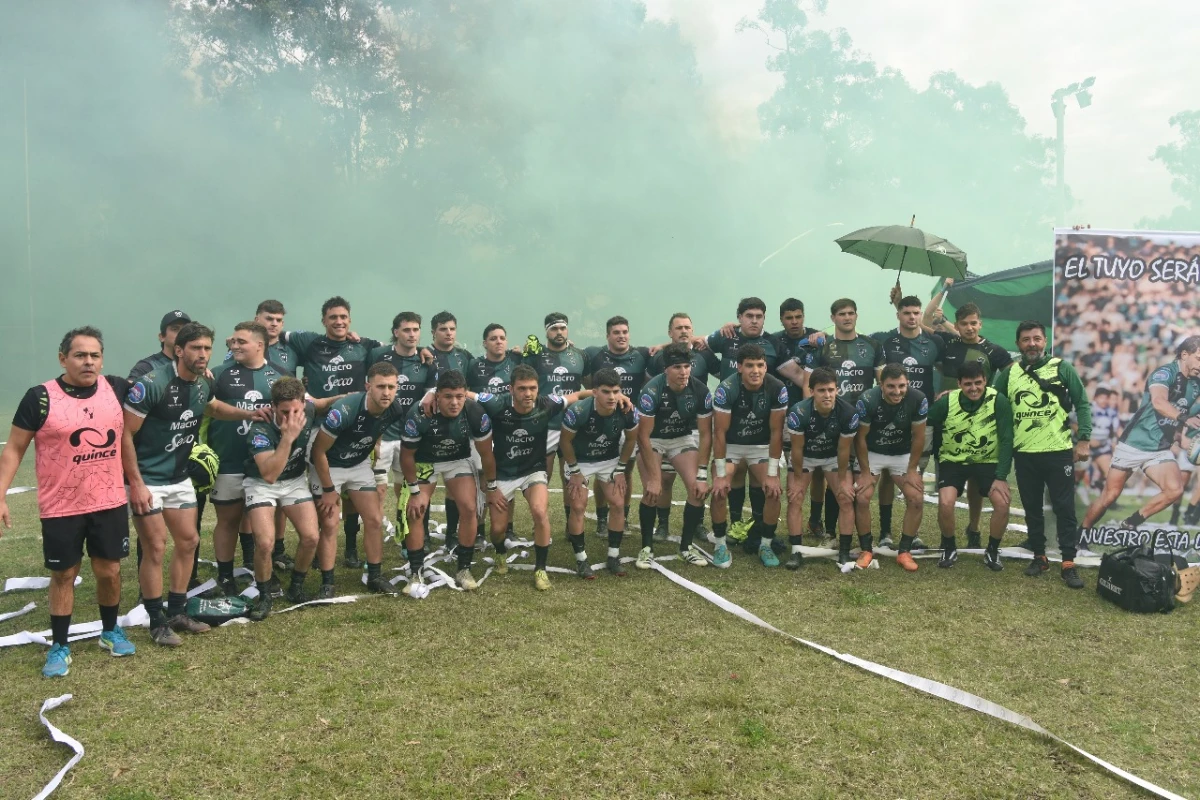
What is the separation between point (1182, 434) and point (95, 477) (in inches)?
379

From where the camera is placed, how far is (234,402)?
661cm

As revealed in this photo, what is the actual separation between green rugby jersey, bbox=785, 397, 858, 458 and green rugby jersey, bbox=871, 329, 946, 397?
4.47 ft

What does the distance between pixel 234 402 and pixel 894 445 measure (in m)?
6.51

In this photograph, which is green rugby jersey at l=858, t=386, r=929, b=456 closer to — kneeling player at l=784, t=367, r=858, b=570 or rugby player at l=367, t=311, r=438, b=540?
kneeling player at l=784, t=367, r=858, b=570

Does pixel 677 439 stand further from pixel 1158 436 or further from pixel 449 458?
pixel 1158 436

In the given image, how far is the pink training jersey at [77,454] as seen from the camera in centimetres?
501

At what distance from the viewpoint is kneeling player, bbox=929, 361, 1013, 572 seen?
764 cm

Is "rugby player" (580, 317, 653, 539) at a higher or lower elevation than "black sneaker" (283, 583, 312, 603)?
higher

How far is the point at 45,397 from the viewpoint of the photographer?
4973 millimetres

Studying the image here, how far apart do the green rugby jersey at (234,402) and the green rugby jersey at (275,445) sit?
0.32ft

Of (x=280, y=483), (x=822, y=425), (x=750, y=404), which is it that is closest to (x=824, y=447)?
(x=822, y=425)

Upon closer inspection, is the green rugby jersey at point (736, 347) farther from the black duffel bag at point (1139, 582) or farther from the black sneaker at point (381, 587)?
the black sneaker at point (381, 587)

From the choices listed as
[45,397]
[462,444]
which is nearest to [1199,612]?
[462,444]

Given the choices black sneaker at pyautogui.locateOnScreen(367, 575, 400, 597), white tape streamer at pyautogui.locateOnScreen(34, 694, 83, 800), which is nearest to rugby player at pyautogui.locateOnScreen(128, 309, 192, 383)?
black sneaker at pyautogui.locateOnScreen(367, 575, 400, 597)
